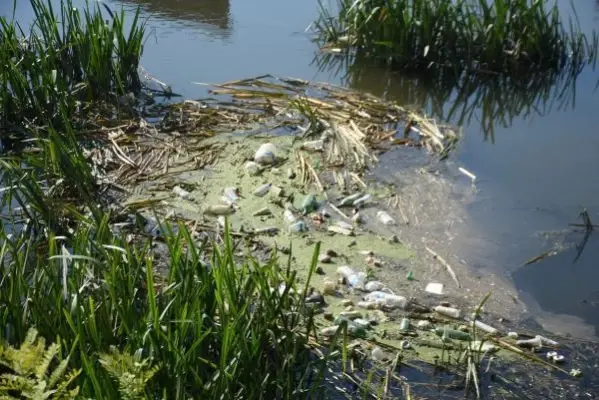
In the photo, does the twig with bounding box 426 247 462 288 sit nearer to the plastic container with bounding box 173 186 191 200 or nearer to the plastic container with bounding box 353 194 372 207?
the plastic container with bounding box 353 194 372 207

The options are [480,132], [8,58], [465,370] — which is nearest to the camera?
[465,370]

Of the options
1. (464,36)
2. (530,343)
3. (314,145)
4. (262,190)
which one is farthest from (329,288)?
(464,36)

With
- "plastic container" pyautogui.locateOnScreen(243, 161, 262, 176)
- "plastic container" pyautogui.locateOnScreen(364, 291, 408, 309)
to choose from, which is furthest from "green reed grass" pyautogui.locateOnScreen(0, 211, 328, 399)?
"plastic container" pyautogui.locateOnScreen(243, 161, 262, 176)

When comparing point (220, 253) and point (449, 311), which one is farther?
point (220, 253)

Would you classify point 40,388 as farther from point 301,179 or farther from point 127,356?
point 301,179

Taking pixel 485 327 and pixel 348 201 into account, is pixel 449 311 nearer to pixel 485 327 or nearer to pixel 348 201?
pixel 485 327

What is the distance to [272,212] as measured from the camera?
418cm

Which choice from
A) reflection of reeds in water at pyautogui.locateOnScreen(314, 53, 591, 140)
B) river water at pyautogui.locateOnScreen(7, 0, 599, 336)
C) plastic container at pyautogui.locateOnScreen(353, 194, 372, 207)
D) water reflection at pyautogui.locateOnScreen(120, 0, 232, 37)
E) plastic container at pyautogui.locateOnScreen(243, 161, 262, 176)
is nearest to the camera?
river water at pyautogui.locateOnScreen(7, 0, 599, 336)

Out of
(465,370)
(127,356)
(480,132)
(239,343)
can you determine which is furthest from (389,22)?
(127,356)

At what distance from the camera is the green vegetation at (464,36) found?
5.80 metres

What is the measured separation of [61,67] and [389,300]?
2703mm

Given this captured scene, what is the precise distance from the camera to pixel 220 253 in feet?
11.6

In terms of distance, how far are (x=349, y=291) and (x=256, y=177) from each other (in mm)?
1128

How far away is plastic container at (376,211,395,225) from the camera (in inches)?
163
